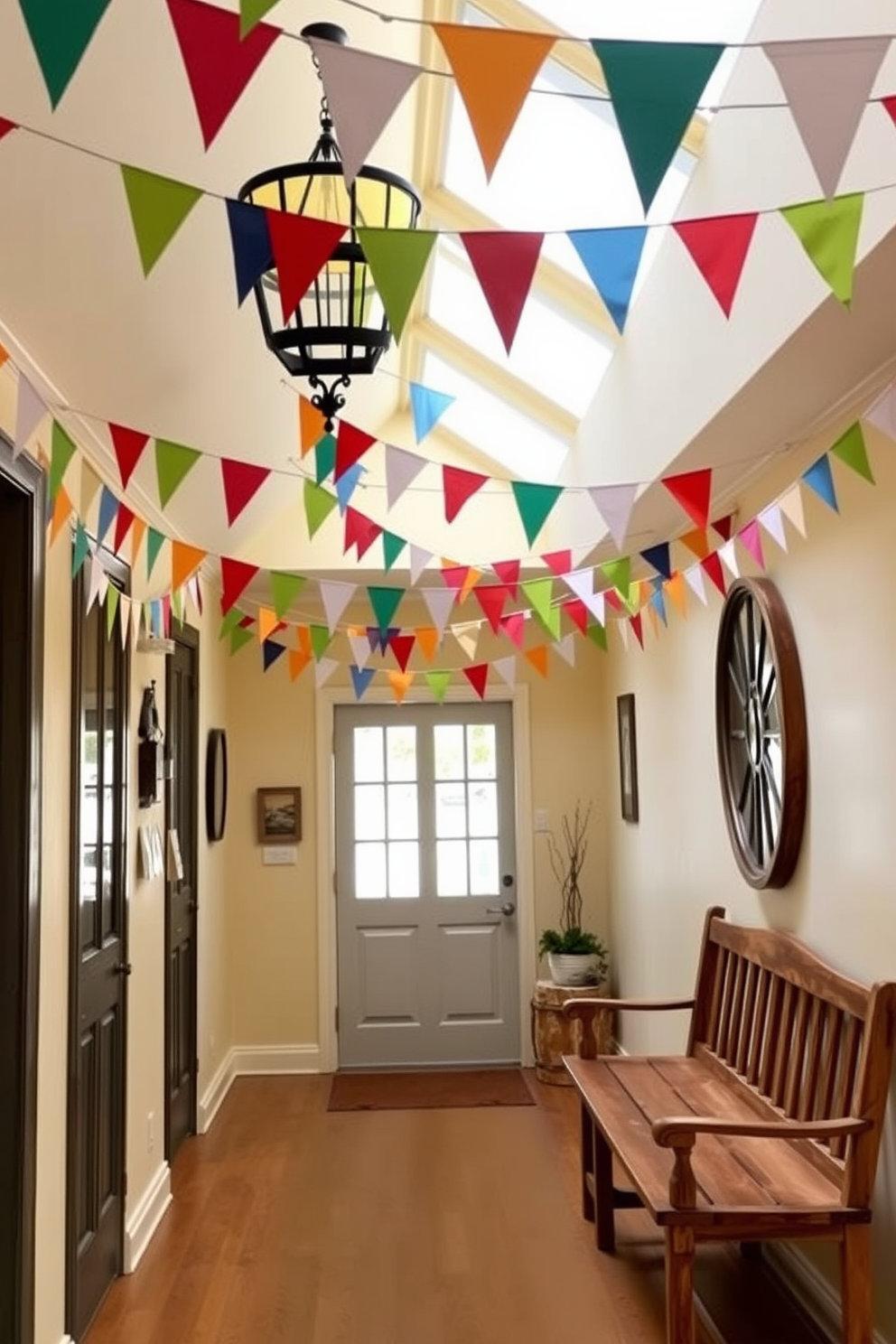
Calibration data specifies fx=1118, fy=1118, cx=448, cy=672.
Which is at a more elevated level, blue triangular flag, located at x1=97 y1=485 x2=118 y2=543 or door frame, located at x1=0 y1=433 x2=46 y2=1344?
blue triangular flag, located at x1=97 y1=485 x2=118 y2=543

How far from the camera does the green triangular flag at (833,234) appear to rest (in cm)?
158

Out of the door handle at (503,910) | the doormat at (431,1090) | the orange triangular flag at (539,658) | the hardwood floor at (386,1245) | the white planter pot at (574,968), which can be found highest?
the orange triangular flag at (539,658)

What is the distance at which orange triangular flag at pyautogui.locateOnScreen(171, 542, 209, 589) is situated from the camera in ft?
10.2

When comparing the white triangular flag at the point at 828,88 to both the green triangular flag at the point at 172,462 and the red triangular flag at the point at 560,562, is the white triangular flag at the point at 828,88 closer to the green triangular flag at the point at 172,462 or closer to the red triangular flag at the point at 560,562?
the green triangular flag at the point at 172,462

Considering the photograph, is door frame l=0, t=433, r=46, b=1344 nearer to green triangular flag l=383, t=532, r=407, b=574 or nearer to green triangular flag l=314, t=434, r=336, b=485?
green triangular flag l=314, t=434, r=336, b=485

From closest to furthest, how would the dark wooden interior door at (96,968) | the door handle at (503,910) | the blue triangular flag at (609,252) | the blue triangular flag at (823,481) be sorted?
the blue triangular flag at (609,252) < the blue triangular flag at (823,481) < the dark wooden interior door at (96,968) < the door handle at (503,910)

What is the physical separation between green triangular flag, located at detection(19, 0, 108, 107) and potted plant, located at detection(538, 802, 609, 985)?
4.74 m

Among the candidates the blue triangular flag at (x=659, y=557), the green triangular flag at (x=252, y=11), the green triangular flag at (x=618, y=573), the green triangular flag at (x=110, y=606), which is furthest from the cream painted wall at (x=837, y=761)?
the green triangular flag at (x=110, y=606)

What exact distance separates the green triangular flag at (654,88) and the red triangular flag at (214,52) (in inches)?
14.9

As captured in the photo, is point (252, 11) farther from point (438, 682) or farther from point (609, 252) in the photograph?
point (438, 682)

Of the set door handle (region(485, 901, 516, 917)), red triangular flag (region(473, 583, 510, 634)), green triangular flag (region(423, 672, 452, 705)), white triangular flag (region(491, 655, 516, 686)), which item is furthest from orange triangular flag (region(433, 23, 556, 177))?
door handle (region(485, 901, 516, 917))

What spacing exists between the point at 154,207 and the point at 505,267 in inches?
19.8

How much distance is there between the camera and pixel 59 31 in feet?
3.79

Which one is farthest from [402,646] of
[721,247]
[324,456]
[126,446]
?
[721,247]
